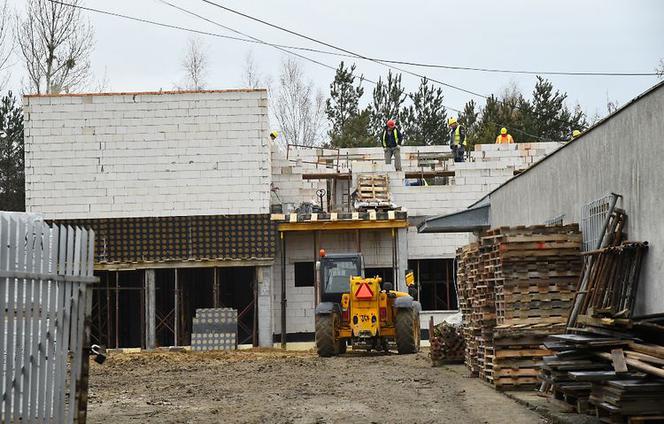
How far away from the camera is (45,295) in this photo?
8.68 meters

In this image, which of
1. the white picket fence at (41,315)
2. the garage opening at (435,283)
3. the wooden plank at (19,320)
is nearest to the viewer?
the white picket fence at (41,315)

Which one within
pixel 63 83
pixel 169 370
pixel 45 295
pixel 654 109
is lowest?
pixel 169 370

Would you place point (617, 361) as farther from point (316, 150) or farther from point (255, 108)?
point (316, 150)

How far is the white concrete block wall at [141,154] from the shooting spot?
33344 mm

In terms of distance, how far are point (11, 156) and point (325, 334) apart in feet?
105

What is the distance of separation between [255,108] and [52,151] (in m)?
6.83

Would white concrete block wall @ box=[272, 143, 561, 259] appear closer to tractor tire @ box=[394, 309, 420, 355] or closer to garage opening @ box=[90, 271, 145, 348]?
garage opening @ box=[90, 271, 145, 348]

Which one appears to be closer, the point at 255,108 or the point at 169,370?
the point at 169,370

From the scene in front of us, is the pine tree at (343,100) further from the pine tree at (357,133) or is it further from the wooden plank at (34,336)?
the wooden plank at (34,336)

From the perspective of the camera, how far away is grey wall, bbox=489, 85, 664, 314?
12188 mm

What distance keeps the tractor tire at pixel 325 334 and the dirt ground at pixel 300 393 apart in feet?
2.33

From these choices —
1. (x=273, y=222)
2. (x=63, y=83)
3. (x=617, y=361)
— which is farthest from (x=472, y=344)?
(x=63, y=83)

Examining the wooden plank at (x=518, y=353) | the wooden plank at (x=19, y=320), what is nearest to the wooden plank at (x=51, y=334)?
the wooden plank at (x=19, y=320)

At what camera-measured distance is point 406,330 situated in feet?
82.5
